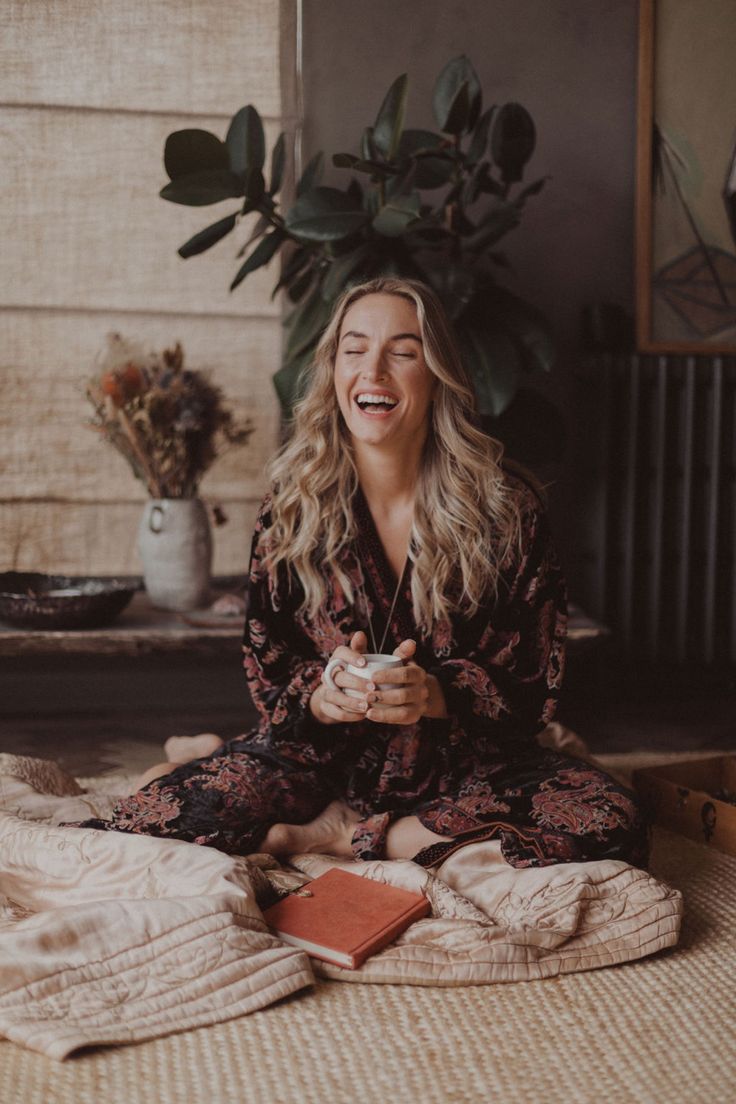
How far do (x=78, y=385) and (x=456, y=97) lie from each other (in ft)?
4.04

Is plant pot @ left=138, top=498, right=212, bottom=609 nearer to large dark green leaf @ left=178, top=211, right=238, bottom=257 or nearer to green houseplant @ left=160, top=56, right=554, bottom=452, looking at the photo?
green houseplant @ left=160, top=56, right=554, bottom=452

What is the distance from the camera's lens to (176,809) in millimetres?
1690

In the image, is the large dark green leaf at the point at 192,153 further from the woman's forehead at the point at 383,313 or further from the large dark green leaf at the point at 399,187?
the woman's forehead at the point at 383,313

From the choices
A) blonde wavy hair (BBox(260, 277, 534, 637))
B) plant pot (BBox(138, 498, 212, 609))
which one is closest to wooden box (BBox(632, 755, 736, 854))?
blonde wavy hair (BBox(260, 277, 534, 637))

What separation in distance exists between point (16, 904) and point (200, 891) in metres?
0.32

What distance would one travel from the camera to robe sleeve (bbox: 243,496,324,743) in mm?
1836

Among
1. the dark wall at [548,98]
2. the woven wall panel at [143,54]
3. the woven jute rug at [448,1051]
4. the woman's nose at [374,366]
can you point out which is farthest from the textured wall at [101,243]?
the woven jute rug at [448,1051]

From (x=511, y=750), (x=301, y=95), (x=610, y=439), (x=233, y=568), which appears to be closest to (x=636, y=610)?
(x=610, y=439)

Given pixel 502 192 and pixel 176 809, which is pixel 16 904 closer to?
pixel 176 809

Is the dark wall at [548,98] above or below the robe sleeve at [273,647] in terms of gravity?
above

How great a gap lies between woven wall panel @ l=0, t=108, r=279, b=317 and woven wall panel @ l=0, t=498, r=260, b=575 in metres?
0.54

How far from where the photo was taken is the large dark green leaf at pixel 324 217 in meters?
2.46

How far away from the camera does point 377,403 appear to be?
176 cm

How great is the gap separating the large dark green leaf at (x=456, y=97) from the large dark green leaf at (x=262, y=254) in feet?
1.49
